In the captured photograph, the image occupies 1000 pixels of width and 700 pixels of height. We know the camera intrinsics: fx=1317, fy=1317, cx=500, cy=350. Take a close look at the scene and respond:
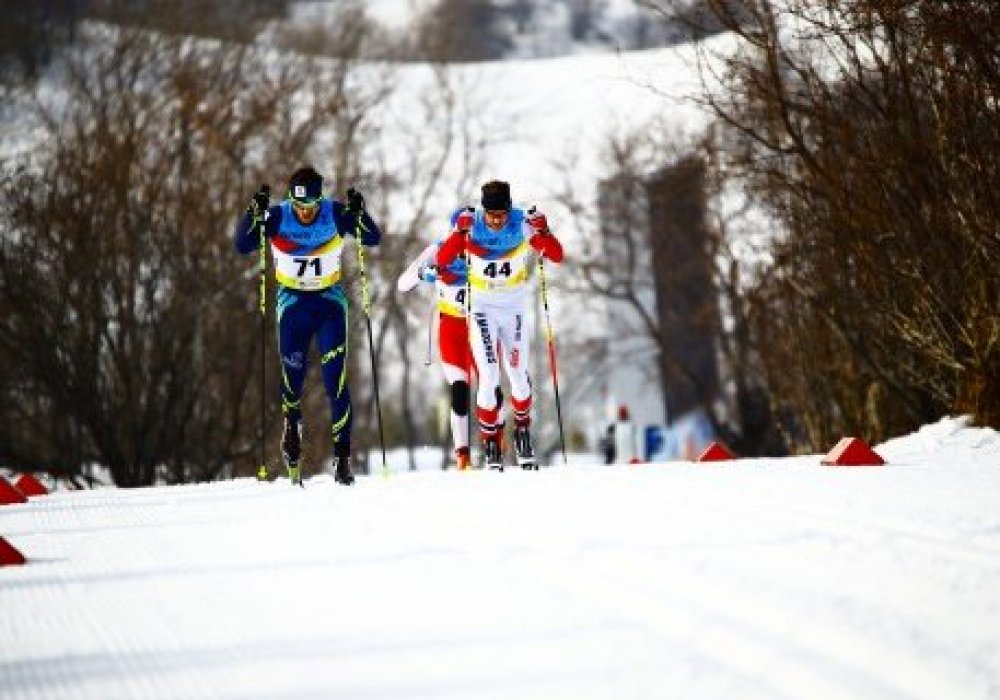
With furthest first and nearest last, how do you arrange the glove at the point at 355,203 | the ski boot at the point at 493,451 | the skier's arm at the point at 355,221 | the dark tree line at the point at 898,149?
the ski boot at the point at 493,451
the skier's arm at the point at 355,221
the glove at the point at 355,203
the dark tree line at the point at 898,149

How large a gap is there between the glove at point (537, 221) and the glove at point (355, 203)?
4.78 feet

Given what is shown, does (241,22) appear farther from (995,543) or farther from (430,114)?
(995,543)

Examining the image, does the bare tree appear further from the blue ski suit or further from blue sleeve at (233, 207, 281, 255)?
the blue ski suit

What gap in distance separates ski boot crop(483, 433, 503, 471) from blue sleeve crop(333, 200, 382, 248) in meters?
1.98

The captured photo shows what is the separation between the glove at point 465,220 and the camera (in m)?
10.3

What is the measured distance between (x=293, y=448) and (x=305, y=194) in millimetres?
1846

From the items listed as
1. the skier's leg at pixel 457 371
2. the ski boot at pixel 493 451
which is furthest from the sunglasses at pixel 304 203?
the ski boot at pixel 493 451

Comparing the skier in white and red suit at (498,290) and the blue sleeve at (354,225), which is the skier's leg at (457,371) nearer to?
the skier in white and red suit at (498,290)

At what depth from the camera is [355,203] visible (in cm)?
952

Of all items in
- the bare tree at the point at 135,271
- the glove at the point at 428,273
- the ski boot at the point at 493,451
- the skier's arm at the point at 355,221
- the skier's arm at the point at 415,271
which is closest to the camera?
the skier's arm at the point at 355,221

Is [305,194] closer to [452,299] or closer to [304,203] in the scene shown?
[304,203]

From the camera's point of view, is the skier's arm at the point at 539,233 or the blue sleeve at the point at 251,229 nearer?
the blue sleeve at the point at 251,229

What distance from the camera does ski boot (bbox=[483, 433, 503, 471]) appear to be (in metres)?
10.4

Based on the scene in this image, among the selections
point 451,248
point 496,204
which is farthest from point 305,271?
point 496,204
